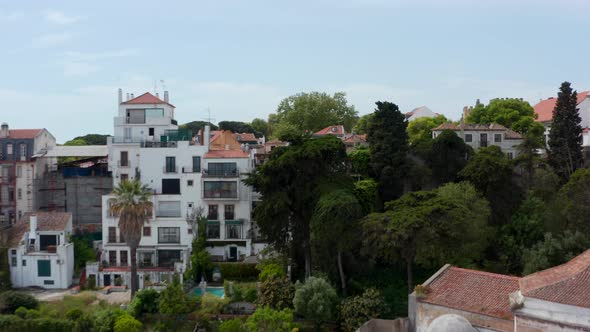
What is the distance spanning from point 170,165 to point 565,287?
3266cm

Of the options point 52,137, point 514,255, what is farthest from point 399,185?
point 52,137

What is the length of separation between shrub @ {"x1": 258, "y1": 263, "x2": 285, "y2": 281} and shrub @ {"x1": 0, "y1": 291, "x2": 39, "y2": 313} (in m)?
15.0

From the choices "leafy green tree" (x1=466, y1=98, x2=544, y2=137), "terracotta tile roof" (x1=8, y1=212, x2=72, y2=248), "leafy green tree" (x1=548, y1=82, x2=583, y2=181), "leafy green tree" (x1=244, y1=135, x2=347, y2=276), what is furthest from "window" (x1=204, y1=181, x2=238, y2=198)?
"leafy green tree" (x1=466, y1=98, x2=544, y2=137)

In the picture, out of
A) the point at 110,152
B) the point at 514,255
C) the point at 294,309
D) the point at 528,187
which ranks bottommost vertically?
the point at 294,309

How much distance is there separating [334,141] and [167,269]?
16.7m

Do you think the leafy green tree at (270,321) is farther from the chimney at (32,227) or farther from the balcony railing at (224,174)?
the chimney at (32,227)

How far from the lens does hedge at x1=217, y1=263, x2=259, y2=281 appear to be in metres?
43.7

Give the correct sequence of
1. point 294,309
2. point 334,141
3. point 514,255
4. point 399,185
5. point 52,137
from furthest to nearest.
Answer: point 52,137 → point 399,185 → point 334,141 → point 514,255 → point 294,309

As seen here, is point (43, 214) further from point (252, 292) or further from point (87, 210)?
point (252, 292)

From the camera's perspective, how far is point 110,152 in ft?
164

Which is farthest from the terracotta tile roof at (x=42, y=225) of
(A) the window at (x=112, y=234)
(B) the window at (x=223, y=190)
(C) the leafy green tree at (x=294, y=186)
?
(C) the leafy green tree at (x=294, y=186)

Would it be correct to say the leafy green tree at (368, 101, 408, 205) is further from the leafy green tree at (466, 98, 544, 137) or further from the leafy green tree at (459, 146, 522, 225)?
the leafy green tree at (466, 98, 544, 137)

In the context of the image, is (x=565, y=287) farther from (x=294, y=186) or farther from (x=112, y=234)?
(x=112, y=234)

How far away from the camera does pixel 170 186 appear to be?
48.0 meters
